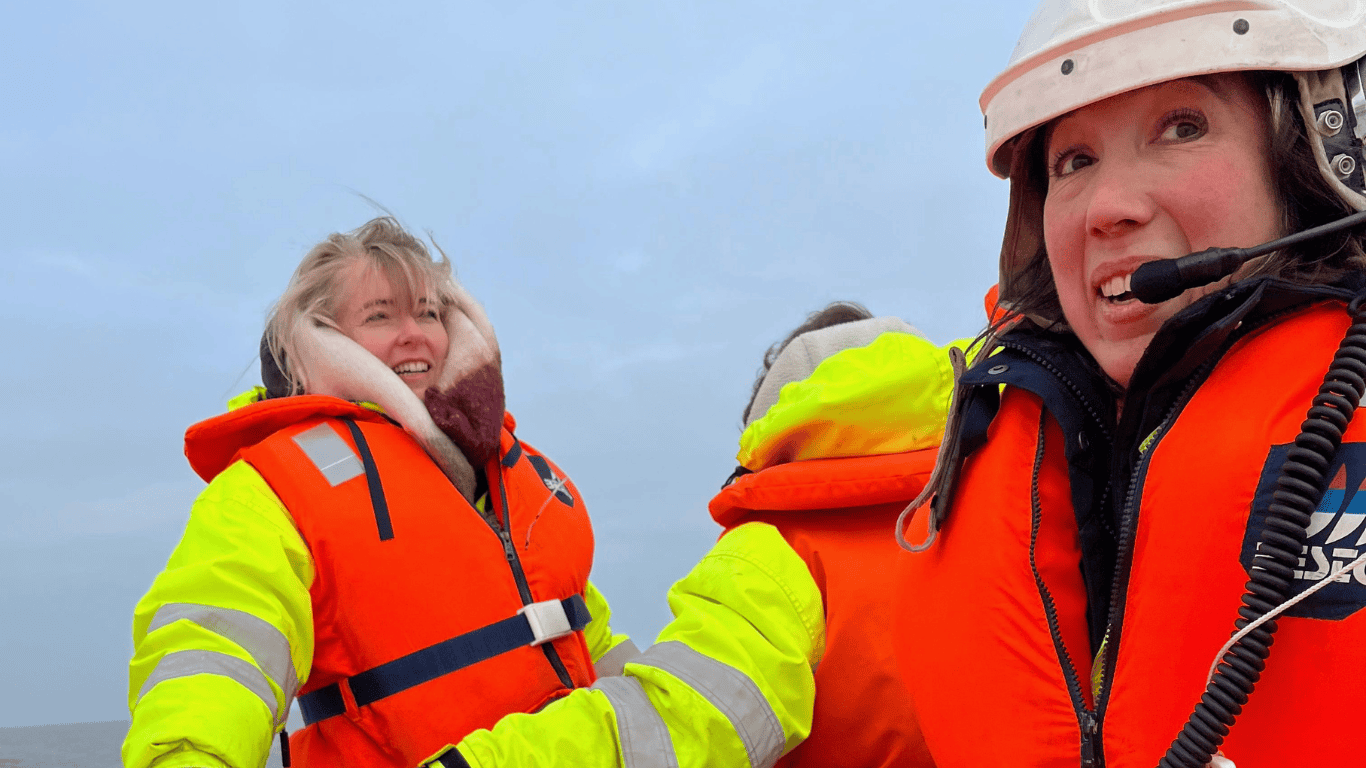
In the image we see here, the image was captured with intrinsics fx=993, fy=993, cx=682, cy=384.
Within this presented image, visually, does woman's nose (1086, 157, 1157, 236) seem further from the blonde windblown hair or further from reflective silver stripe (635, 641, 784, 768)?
the blonde windblown hair

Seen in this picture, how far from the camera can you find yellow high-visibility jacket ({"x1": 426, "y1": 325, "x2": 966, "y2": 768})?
205cm

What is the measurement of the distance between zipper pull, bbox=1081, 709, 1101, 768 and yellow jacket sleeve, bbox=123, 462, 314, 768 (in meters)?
2.02

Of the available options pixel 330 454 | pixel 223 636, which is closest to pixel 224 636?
pixel 223 636

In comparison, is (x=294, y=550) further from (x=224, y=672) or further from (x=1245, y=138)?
(x=1245, y=138)

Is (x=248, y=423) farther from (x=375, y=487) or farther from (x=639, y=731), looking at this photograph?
(x=639, y=731)

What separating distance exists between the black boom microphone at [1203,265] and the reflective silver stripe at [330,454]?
2.67 meters

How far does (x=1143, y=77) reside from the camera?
147 cm

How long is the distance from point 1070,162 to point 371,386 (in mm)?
2675

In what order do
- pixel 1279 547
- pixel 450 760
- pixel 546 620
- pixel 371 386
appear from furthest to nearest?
1. pixel 371 386
2. pixel 546 620
3. pixel 450 760
4. pixel 1279 547

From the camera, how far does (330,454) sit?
11.1ft

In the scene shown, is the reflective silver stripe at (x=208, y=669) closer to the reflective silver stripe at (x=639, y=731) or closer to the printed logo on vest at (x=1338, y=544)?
the reflective silver stripe at (x=639, y=731)

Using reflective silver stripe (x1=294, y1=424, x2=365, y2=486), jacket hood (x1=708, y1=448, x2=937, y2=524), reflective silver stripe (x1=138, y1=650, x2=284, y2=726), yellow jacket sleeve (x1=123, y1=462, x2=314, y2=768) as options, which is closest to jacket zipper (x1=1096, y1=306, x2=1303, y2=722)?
jacket hood (x1=708, y1=448, x2=937, y2=524)

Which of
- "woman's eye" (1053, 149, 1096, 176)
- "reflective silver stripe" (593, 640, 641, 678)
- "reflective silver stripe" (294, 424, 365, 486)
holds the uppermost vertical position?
"reflective silver stripe" (294, 424, 365, 486)

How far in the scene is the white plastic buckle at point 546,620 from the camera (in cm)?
342
